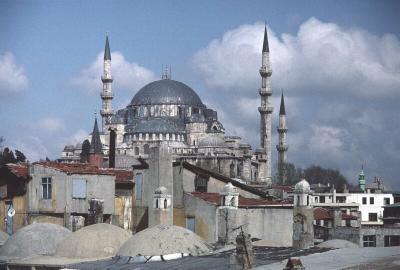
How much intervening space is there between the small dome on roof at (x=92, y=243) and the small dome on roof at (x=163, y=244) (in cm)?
192

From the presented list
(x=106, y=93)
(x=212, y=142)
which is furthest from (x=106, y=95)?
(x=212, y=142)

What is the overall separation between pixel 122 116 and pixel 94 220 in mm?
72499

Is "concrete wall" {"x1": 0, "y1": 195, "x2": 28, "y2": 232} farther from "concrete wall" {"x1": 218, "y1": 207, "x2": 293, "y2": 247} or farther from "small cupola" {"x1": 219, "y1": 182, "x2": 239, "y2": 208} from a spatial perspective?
"concrete wall" {"x1": 218, "y1": 207, "x2": 293, "y2": 247}

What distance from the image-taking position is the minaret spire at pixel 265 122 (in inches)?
3305

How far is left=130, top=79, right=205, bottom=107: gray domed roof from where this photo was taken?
9819cm

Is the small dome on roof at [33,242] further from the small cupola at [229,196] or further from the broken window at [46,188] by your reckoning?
the small cupola at [229,196]

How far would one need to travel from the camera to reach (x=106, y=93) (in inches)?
3644

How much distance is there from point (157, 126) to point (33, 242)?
69.1 m

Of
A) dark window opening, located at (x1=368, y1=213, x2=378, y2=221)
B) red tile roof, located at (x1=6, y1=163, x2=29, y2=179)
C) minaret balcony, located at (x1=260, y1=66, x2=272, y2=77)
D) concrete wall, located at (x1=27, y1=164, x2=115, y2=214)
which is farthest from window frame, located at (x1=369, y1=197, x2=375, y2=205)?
concrete wall, located at (x1=27, y1=164, x2=115, y2=214)

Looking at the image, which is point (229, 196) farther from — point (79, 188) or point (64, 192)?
point (64, 192)

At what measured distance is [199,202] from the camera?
25.4 metres

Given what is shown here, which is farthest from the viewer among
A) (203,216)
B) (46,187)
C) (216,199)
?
(46,187)

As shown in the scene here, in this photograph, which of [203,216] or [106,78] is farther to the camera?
[106,78]

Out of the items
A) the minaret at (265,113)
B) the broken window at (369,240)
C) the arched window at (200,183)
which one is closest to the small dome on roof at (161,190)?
the arched window at (200,183)
